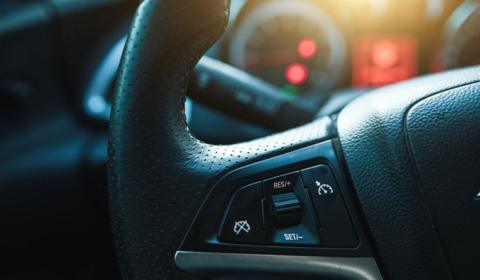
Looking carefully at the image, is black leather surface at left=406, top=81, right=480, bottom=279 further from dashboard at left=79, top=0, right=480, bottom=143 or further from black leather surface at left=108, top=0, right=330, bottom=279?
dashboard at left=79, top=0, right=480, bottom=143

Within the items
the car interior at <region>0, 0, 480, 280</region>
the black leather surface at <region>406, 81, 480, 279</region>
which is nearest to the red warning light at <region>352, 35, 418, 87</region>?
the car interior at <region>0, 0, 480, 280</region>

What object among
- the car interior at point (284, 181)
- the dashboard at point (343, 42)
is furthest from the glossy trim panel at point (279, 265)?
the dashboard at point (343, 42)

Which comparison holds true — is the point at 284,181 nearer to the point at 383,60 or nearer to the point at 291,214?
the point at 291,214

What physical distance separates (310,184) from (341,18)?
172 centimetres

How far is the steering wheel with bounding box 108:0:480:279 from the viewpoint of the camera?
73 centimetres

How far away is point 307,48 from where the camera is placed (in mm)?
2416

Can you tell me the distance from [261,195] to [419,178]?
0.54 ft

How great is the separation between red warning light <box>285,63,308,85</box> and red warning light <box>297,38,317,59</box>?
0.12ft

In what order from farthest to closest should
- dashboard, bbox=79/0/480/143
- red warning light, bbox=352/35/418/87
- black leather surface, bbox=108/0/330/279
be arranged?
1. red warning light, bbox=352/35/418/87
2. dashboard, bbox=79/0/480/143
3. black leather surface, bbox=108/0/330/279

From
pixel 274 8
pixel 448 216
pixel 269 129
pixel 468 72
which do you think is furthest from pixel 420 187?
pixel 274 8

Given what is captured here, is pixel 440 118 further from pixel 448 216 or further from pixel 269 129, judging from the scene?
pixel 269 129

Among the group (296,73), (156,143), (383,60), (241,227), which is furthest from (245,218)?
(383,60)

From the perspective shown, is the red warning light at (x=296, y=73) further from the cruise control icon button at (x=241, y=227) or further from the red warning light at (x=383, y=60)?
the cruise control icon button at (x=241, y=227)

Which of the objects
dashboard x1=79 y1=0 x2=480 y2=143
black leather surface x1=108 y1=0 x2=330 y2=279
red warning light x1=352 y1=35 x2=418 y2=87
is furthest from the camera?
red warning light x1=352 y1=35 x2=418 y2=87
